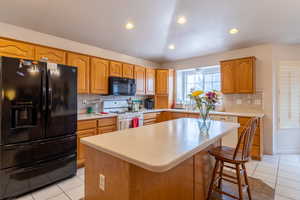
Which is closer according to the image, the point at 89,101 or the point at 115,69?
the point at 89,101

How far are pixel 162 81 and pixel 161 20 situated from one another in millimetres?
2044

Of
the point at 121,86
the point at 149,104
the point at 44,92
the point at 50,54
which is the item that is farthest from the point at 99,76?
the point at 149,104

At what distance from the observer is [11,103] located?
196 centimetres

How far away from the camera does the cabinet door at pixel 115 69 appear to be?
3.69 meters

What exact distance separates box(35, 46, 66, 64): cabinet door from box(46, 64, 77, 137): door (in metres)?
0.40

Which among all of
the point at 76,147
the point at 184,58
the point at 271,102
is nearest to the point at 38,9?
the point at 76,147

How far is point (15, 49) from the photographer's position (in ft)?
7.75

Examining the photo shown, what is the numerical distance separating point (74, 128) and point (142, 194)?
1.96m

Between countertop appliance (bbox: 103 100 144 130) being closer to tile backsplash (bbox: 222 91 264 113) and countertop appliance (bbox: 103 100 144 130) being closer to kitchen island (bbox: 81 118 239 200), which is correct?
kitchen island (bbox: 81 118 239 200)

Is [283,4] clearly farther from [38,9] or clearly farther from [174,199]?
[38,9]

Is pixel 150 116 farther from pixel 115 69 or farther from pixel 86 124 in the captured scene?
pixel 86 124

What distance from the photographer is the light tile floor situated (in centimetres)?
208

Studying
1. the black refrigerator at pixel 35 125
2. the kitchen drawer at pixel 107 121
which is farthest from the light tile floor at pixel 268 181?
the kitchen drawer at pixel 107 121

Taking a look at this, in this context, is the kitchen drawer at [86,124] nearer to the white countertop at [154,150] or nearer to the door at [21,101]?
the door at [21,101]
